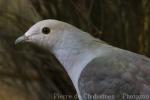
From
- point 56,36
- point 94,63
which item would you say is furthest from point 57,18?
point 94,63

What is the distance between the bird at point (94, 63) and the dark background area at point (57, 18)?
20.7 inches

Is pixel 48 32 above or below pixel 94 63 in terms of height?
above

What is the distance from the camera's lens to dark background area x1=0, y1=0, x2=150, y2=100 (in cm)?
280

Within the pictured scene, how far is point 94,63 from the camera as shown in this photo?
6.92 feet

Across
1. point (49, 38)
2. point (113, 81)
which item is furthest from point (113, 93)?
point (49, 38)

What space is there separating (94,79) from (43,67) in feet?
2.45

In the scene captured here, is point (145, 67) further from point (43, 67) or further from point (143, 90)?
point (43, 67)

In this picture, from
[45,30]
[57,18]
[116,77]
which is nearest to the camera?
[116,77]

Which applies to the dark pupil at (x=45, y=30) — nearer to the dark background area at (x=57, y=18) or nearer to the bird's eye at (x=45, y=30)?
the bird's eye at (x=45, y=30)

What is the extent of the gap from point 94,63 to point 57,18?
28.7 inches

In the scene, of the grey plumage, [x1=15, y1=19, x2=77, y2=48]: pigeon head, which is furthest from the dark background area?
the grey plumage

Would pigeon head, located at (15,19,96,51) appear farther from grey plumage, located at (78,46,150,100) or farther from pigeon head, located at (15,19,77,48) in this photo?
grey plumage, located at (78,46,150,100)

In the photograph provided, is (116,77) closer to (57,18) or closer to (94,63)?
(94,63)

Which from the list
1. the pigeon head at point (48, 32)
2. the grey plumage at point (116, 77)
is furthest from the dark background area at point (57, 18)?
the grey plumage at point (116, 77)
